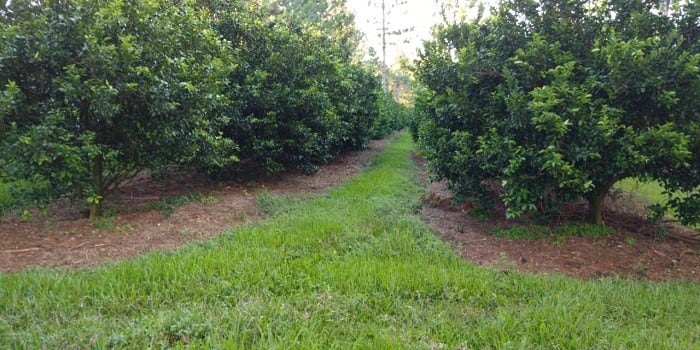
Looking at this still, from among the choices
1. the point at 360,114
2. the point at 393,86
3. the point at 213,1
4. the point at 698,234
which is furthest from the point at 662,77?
the point at 393,86

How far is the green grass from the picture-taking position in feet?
8.84

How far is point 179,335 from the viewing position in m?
2.65

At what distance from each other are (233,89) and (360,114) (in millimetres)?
6613

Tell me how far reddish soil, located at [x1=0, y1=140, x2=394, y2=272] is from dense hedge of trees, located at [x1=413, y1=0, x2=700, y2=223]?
9.88ft

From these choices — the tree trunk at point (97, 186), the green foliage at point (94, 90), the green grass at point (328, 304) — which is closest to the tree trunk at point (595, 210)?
the green grass at point (328, 304)

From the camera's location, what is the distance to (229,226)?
5.27m

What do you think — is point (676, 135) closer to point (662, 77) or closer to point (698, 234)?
point (662, 77)

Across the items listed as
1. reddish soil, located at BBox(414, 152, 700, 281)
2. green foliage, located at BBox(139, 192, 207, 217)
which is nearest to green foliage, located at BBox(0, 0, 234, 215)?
green foliage, located at BBox(139, 192, 207, 217)

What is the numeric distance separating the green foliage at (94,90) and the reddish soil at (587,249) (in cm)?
352

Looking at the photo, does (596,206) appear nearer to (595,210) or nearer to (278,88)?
(595,210)

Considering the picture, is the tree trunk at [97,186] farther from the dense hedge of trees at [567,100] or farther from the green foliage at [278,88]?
the dense hedge of trees at [567,100]

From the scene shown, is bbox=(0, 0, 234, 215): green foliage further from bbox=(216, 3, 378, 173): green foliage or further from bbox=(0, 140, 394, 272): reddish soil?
bbox=(216, 3, 378, 173): green foliage

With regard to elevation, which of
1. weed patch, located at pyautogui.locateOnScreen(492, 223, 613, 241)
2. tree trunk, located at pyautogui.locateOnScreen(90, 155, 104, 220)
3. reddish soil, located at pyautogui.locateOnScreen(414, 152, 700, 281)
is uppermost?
tree trunk, located at pyautogui.locateOnScreen(90, 155, 104, 220)

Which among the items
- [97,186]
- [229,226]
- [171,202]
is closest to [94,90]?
[97,186]
